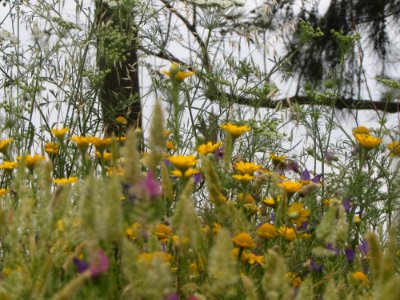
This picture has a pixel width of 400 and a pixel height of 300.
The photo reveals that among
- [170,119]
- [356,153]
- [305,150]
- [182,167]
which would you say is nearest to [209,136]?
[170,119]

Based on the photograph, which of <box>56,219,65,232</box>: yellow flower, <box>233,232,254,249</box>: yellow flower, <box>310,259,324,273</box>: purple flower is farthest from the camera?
<box>310,259,324,273</box>: purple flower

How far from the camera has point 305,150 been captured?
8.66 ft

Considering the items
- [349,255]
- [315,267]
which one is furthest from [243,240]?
[349,255]

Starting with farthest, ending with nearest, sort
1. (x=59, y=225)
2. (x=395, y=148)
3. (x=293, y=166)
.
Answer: (x=293, y=166) → (x=395, y=148) → (x=59, y=225)

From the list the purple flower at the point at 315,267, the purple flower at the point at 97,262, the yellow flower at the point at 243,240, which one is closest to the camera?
the purple flower at the point at 97,262

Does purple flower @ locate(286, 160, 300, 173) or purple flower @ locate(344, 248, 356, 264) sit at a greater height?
purple flower @ locate(286, 160, 300, 173)

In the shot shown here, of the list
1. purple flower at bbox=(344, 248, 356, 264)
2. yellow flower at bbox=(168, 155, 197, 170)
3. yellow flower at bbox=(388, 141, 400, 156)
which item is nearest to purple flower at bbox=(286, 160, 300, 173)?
yellow flower at bbox=(388, 141, 400, 156)

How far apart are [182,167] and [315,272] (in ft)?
1.77

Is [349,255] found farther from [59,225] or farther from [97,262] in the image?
[97,262]

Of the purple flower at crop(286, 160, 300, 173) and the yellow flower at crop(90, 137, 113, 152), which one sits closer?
the yellow flower at crop(90, 137, 113, 152)

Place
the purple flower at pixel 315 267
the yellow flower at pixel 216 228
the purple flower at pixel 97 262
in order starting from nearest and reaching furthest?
the purple flower at pixel 97 262
the yellow flower at pixel 216 228
the purple flower at pixel 315 267

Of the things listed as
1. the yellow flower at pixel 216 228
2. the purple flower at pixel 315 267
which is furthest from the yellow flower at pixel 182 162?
the purple flower at pixel 315 267

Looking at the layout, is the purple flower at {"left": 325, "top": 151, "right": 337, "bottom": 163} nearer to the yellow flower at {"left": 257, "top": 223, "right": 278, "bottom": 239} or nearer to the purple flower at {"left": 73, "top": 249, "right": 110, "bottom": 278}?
the yellow flower at {"left": 257, "top": 223, "right": 278, "bottom": 239}

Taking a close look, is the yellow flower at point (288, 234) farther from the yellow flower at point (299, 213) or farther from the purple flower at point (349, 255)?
the purple flower at point (349, 255)
